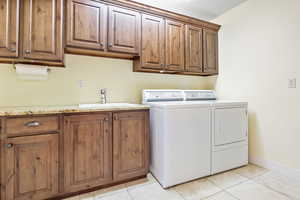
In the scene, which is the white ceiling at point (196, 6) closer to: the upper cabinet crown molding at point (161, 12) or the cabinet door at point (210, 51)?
the upper cabinet crown molding at point (161, 12)

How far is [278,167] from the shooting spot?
2.03 m

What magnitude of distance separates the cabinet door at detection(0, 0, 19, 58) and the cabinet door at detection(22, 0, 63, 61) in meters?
0.06

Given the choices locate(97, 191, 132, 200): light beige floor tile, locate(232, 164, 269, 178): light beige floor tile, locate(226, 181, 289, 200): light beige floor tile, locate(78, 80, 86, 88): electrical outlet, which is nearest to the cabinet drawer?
locate(78, 80, 86, 88): electrical outlet

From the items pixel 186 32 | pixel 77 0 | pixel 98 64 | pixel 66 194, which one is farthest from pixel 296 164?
pixel 77 0

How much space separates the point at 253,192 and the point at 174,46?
6.93 feet

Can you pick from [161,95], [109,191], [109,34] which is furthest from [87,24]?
[109,191]

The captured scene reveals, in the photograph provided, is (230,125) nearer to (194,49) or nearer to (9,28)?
(194,49)

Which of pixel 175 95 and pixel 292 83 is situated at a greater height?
pixel 292 83

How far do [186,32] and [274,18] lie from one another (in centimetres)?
116

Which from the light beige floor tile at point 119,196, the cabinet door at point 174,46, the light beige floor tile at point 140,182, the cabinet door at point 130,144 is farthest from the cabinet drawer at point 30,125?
the cabinet door at point 174,46

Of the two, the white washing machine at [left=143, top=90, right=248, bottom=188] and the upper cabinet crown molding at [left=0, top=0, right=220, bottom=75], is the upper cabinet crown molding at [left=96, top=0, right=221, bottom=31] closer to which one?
the upper cabinet crown molding at [left=0, top=0, right=220, bottom=75]

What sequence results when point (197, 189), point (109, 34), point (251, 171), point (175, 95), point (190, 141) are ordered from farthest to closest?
1. point (175, 95)
2. point (251, 171)
3. point (109, 34)
4. point (190, 141)
5. point (197, 189)

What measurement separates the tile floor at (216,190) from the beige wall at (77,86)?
120 centimetres

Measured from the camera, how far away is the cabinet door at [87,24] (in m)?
1.77
